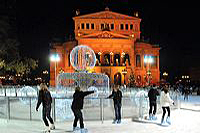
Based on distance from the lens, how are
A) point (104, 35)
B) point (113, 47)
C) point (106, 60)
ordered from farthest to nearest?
point (113, 47), point (106, 60), point (104, 35)

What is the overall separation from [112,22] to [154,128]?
68081mm

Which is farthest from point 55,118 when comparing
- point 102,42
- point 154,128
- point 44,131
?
point 102,42

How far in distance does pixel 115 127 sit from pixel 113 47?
61.5 meters

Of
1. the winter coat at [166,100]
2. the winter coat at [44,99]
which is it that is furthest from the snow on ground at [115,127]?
the winter coat at [44,99]

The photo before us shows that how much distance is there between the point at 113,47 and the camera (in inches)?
2867

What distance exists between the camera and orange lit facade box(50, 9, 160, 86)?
70.9 m

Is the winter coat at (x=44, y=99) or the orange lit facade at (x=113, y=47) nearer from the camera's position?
the winter coat at (x=44, y=99)

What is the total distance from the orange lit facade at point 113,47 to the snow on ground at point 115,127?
55.3 meters

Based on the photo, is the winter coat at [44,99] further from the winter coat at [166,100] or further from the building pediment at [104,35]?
the building pediment at [104,35]

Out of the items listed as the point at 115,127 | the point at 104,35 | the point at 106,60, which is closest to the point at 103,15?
the point at 104,35

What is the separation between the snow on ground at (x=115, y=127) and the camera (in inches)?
436

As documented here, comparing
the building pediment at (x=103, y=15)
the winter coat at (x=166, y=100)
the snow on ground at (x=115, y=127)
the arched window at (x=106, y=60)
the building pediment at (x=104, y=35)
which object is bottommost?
the snow on ground at (x=115, y=127)

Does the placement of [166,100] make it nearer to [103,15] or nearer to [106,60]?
[106,60]

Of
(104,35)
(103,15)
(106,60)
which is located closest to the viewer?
(104,35)
